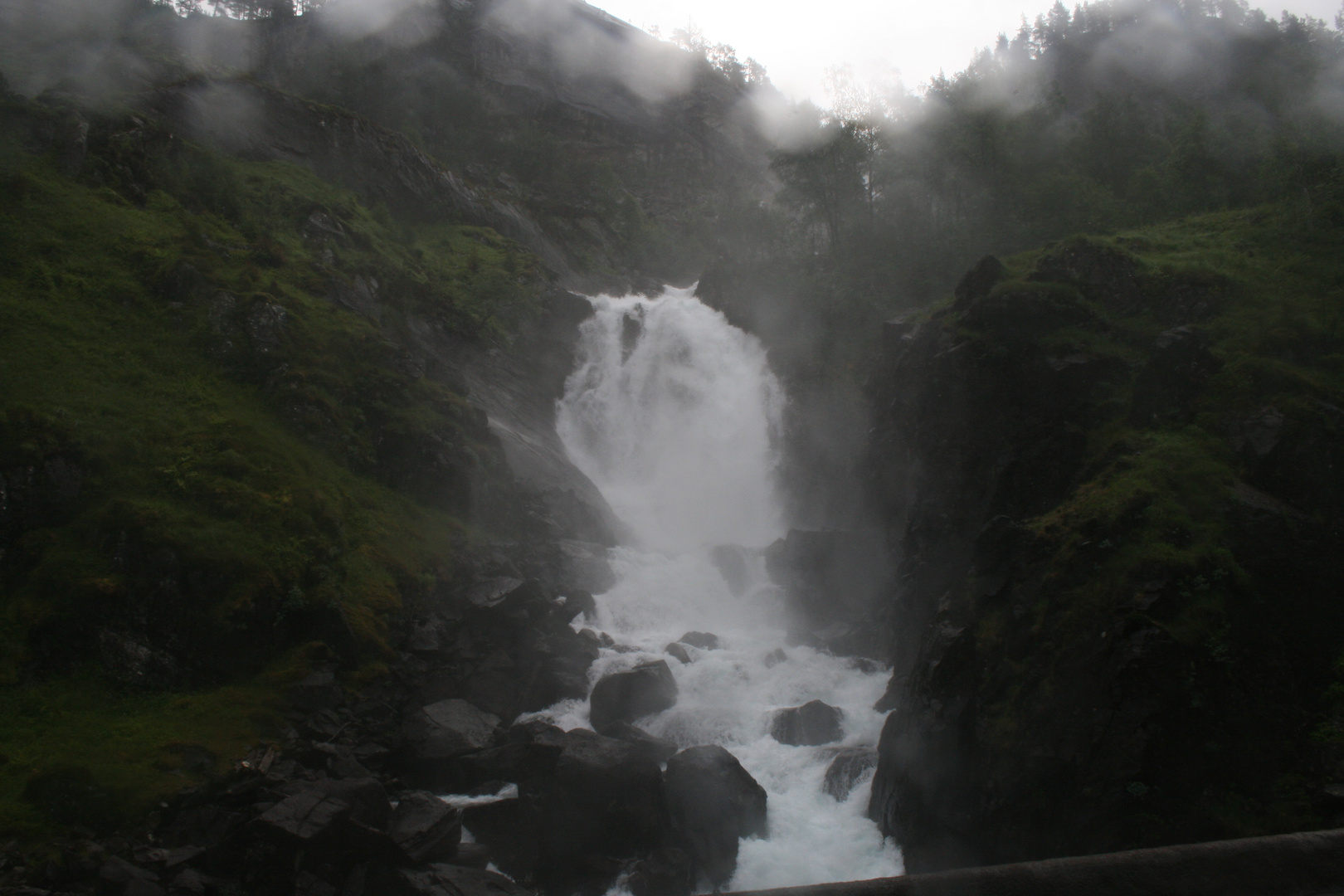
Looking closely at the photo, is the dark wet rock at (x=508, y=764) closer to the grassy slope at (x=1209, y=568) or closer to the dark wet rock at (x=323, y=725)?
the dark wet rock at (x=323, y=725)

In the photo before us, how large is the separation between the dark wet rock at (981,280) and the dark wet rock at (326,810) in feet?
68.5

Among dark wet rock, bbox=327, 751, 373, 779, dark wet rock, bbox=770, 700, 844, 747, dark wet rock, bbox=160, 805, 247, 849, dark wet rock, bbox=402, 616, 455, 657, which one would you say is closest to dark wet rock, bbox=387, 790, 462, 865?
dark wet rock, bbox=327, 751, 373, 779

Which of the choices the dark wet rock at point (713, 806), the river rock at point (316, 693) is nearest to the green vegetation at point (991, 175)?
the dark wet rock at point (713, 806)

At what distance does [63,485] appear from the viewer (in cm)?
1548

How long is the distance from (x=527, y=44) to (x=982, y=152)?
2189 inches

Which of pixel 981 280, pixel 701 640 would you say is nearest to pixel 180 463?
pixel 701 640

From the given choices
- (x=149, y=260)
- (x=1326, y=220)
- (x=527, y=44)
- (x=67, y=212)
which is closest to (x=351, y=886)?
(x=149, y=260)

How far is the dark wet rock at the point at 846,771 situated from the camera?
1645 centimetres

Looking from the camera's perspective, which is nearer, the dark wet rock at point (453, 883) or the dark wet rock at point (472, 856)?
the dark wet rock at point (453, 883)

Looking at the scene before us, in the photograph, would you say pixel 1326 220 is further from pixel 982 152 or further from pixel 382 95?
pixel 382 95

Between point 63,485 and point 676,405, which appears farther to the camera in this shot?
point 676,405

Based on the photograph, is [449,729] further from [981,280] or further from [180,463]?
[981,280]

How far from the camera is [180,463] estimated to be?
57.1ft

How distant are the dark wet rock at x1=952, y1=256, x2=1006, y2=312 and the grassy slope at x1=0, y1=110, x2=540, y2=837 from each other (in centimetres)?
1797
